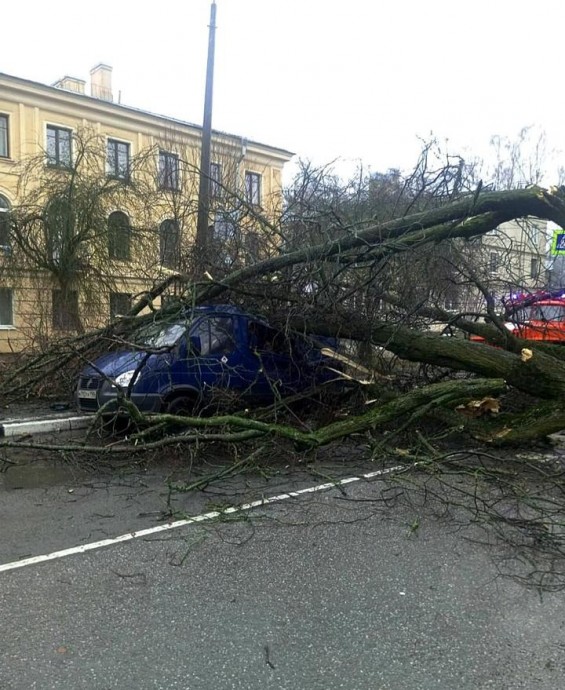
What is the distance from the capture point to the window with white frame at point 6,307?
14.4 metres

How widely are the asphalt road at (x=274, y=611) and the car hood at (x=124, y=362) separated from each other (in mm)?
2739

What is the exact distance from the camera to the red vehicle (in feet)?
28.6

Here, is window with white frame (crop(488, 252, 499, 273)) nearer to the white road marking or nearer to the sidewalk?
the white road marking

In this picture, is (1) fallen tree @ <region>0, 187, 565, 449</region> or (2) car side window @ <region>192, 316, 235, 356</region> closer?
(1) fallen tree @ <region>0, 187, 565, 449</region>

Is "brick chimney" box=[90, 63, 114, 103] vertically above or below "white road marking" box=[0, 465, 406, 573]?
above

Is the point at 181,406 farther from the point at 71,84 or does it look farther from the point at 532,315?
the point at 71,84

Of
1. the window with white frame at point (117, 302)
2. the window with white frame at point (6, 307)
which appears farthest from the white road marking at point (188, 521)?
the window with white frame at point (6, 307)

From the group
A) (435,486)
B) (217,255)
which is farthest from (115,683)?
(217,255)

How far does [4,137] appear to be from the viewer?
2314 centimetres

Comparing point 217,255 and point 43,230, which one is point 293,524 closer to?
point 217,255

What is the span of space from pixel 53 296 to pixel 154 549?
34.3 ft

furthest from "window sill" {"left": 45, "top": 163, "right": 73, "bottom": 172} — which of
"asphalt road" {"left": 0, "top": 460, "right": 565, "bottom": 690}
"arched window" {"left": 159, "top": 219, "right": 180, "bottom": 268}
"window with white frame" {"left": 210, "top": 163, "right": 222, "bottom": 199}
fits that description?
"asphalt road" {"left": 0, "top": 460, "right": 565, "bottom": 690}

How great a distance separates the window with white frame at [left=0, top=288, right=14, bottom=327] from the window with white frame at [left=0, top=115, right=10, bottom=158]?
26.1 feet

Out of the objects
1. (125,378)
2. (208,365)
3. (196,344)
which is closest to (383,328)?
(208,365)
